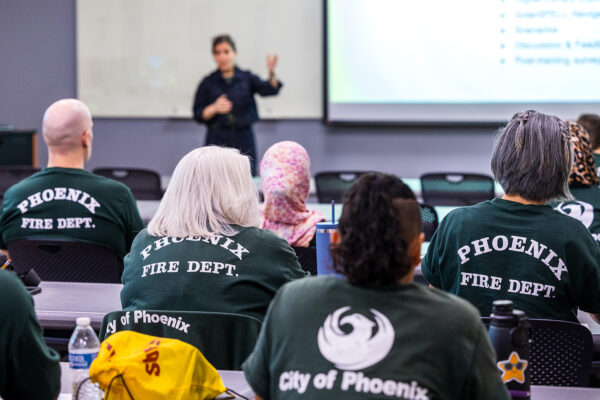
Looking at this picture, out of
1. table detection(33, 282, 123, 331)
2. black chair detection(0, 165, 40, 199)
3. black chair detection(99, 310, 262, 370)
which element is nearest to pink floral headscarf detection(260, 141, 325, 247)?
table detection(33, 282, 123, 331)

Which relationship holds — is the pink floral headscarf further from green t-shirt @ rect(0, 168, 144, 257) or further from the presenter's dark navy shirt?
the presenter's dark navy shirt

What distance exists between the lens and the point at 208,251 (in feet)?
6.45

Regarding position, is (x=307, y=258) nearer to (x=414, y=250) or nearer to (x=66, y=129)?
(x=66, y=129)

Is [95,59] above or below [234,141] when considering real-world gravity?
above

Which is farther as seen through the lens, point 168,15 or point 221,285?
point 168,15

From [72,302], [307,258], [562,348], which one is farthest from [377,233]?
[307,258]

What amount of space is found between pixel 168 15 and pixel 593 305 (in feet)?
18.6

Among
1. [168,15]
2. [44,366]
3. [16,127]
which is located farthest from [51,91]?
[44,366]

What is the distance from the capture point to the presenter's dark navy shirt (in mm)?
6246

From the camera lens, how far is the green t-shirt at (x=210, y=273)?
76.5 inches

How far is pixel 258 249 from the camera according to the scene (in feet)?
6.56

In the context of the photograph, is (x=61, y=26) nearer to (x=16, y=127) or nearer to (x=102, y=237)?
(x=16, y=127)

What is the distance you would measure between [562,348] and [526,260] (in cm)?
28

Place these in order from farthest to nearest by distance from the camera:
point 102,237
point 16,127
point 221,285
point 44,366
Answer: point 16,127 < point 102,237 < point 221,285 < point 44,366
